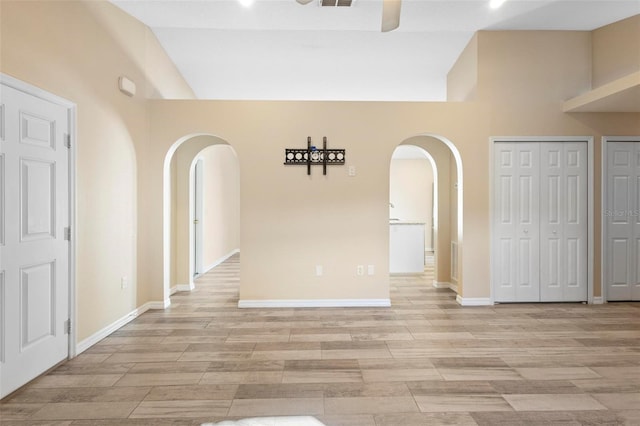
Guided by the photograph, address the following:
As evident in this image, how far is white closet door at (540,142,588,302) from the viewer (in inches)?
185

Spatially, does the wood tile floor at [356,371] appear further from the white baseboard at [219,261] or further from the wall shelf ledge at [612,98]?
the white baseboard at [219,261]

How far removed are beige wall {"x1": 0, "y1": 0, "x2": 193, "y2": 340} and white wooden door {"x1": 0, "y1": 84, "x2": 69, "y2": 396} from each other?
21cm

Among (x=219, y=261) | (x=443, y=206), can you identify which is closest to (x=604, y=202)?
(x=443, y=206)

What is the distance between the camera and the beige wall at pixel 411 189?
962 cm

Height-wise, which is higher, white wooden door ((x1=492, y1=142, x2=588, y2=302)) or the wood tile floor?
white wooden door ((x1=492, y1=142, x2=588, y2=302))

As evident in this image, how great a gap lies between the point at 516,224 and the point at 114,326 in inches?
194

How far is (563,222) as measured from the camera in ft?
15.5

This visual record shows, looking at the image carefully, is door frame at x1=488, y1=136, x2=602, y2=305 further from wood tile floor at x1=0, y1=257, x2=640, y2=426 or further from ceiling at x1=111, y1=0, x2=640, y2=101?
ceiling at x1=111, y1=0, x2=640, y2=101

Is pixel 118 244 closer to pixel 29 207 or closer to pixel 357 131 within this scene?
pixel 29 207

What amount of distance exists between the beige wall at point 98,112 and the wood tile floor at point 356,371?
0.56m

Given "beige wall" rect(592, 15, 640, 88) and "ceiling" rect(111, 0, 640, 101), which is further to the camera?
"beige wall" rect(592, 15, 640, 88)

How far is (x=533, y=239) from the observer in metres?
4.73

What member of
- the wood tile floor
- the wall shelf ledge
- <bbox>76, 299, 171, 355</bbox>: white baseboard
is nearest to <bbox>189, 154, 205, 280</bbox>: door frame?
<bbox>76, 299, 171, 355</bbox>: white baseboard

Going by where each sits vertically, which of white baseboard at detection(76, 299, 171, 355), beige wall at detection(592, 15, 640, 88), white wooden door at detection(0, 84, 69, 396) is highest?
beige wall at detection(592, 15, 640, 88)
